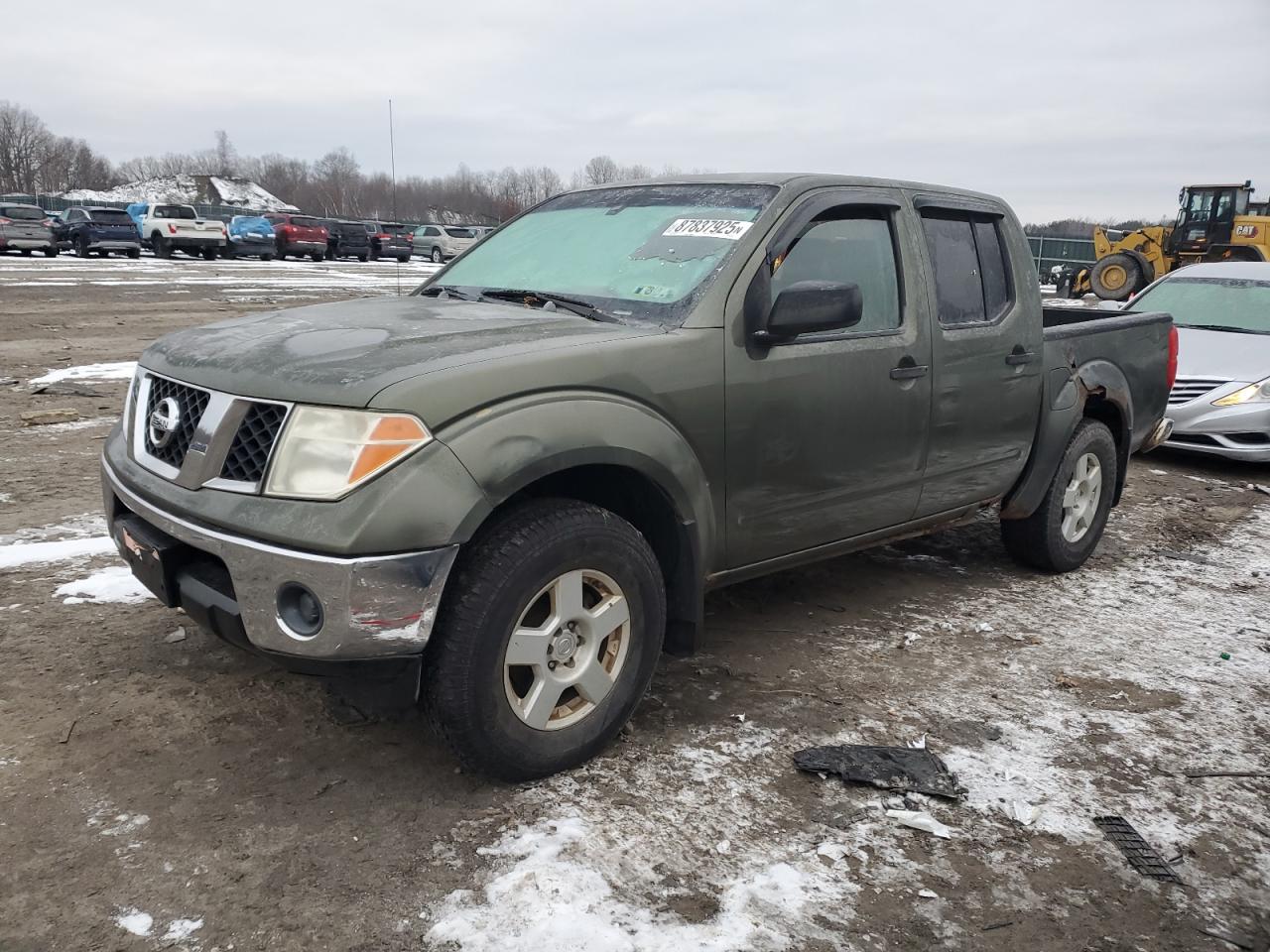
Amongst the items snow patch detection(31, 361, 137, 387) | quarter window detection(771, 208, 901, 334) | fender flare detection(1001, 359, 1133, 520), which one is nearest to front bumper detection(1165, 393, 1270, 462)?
fender flare detection(1001, 359, 1133, 520)

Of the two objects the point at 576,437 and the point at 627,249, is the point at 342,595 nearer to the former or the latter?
the point at 576,437

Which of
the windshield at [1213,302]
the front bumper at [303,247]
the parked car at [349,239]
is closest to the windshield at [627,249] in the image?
the windshield at [1213,302]

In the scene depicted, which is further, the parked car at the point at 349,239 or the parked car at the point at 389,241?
the parked car at the point at 389,241

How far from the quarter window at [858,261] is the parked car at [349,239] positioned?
3347cm

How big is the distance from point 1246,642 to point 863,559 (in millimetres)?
1739

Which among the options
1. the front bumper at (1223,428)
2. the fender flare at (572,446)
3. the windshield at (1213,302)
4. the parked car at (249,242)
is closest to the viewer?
the fender flare at (572,446)

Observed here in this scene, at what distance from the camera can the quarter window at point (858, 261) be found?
11.7ft

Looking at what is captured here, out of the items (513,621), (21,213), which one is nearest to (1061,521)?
(513,621)

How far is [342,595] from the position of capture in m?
2.41

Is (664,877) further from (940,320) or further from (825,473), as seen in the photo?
(940,320)

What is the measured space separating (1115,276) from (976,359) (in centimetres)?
2289

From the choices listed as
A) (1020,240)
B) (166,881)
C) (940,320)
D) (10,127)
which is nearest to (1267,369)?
(1020,240)

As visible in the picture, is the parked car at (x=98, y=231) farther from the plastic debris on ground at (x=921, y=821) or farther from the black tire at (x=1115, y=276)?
the plastic debris on ground at (x=921, y=821)

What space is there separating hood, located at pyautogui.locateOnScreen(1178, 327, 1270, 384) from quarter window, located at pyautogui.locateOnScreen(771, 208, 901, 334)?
532 centimetres
